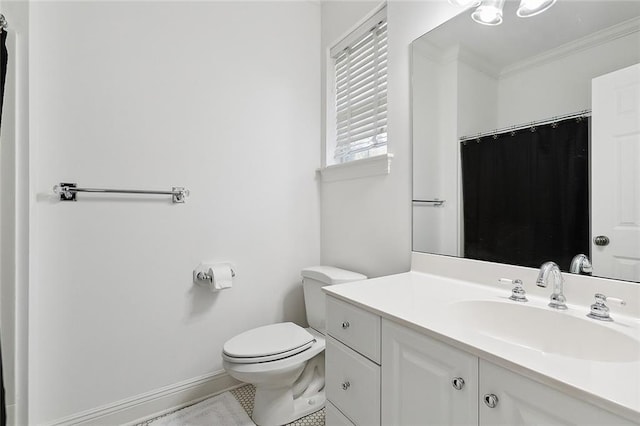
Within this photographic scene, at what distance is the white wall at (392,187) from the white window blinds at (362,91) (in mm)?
116

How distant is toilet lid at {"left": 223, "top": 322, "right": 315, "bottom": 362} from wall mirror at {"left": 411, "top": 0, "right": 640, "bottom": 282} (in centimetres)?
76

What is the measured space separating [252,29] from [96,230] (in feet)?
4.78

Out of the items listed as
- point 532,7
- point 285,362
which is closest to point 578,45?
point 532,7

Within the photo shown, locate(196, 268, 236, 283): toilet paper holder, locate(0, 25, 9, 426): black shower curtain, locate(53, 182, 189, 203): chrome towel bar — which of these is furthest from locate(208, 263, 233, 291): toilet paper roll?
locate(0, 25, 9, 426): black shower curtain

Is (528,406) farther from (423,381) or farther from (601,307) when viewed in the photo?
(601,307)

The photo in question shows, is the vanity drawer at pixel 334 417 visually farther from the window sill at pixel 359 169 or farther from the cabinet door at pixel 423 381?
the window sill at pixel 359 169

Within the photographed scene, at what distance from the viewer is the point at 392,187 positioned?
1.52 m

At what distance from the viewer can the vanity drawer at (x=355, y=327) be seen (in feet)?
2.97

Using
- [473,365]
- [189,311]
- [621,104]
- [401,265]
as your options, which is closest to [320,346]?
[401,265]

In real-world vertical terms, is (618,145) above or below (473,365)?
above

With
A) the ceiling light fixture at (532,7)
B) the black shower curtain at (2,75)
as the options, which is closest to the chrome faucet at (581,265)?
the ceiling light fixture at (532,7)

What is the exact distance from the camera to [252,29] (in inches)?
71.9

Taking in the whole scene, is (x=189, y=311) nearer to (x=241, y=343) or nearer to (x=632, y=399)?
(x=241, y=343)

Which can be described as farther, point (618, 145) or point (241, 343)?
point (241, 343)
